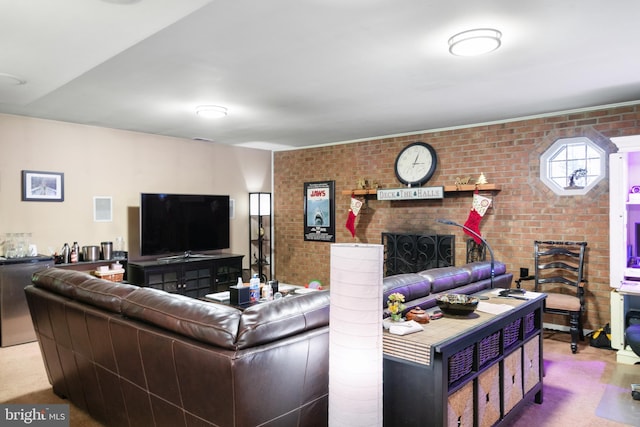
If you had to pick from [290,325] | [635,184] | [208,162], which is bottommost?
[290,325]

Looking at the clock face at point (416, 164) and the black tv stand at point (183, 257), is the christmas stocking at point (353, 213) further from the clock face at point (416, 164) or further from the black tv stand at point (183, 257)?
the black tv stand at point (183, 257)

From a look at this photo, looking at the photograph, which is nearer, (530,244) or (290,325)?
(290,325)

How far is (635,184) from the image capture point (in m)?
4.03

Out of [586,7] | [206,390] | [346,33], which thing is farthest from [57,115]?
[586,7]

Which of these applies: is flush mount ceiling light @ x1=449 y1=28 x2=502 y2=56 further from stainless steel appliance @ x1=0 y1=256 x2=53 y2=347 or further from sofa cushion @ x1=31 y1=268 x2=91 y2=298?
stainless steel appliance @ x1=0 y1=256 x2=53 y2=347

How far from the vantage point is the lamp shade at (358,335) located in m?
1.69

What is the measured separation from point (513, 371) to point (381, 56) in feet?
7.37

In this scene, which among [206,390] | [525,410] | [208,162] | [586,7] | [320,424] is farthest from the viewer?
[208,162]

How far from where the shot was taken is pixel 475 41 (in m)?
2.62

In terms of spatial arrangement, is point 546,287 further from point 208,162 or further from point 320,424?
point 208,162

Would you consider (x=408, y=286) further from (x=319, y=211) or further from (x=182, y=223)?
(x=319, y=211)

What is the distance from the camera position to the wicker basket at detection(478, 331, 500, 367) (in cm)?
225

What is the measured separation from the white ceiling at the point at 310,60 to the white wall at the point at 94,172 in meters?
0.35

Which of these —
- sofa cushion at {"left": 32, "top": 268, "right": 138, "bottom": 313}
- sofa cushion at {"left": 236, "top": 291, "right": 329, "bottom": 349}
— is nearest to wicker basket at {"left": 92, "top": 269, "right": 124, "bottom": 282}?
sofa cushion at {"left": 32, "top": 268, "right": 138, "bottom": 313}
